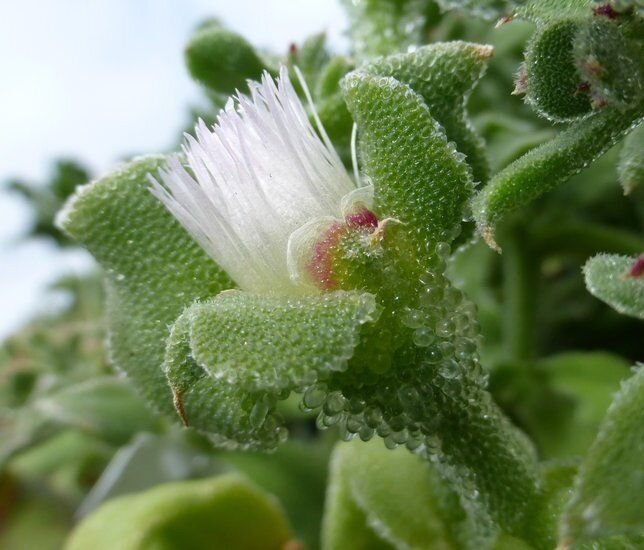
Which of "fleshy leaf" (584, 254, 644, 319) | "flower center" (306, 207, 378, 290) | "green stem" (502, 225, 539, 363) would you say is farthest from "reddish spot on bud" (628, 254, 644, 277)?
"green stem" (502, 225, 539, 363)

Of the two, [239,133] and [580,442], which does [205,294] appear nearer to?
[239,133]

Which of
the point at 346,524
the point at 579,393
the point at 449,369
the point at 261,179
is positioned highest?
the point at 261,179

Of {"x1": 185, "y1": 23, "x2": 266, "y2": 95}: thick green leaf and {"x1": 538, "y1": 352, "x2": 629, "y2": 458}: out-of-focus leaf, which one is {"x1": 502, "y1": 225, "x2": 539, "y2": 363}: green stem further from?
{"x1": 185, "y1": 23, "x2": 266, "y2": 95}: thick green leaf

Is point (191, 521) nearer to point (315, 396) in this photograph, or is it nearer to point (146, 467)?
point (146, 467)

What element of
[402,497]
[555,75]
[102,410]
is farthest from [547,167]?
[102,410]

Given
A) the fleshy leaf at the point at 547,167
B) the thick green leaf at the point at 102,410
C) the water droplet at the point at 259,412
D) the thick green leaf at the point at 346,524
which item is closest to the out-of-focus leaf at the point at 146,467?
the thick green leaf at the point at 102,410

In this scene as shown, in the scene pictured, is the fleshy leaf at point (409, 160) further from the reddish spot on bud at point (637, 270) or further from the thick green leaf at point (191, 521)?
the thick green leaf at point (191, 521)

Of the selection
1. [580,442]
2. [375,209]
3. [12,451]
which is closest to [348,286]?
[375,209]
